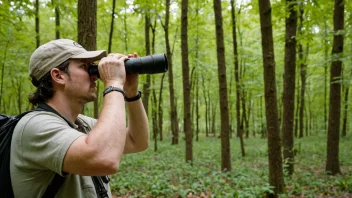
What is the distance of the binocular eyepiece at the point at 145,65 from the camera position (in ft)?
6.39

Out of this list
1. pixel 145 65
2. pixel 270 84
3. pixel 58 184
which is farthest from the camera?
pixel 270 84

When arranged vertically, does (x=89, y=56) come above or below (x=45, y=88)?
above

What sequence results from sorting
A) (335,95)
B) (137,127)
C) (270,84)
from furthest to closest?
(335,95)
(270,84)
(137,127)

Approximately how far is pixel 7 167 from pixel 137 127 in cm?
98

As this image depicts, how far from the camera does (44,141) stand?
1.45 m

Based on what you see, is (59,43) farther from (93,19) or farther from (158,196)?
(158,196)

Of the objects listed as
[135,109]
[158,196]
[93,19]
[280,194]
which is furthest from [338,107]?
[135,109]

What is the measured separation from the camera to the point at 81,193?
1677mm

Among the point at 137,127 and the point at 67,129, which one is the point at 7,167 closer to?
the point at 67,129

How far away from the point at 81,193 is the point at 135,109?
761 millimetres

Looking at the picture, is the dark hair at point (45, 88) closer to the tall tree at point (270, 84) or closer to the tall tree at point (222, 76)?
the tall tree at point (270, 84)

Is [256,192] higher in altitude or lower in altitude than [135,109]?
lower

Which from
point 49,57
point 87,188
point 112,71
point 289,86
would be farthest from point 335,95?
point 49,57

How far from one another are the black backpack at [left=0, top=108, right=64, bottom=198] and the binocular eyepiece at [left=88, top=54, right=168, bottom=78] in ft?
1.97
